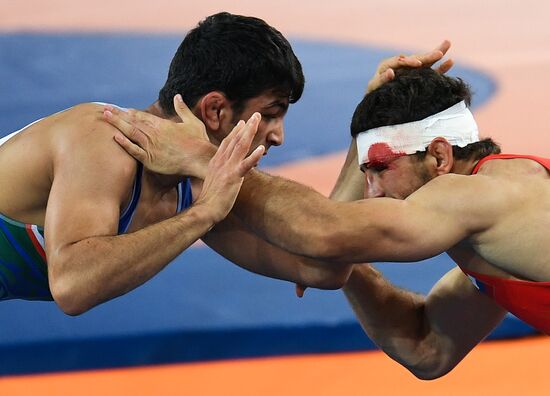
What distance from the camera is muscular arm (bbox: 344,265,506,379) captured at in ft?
12.9

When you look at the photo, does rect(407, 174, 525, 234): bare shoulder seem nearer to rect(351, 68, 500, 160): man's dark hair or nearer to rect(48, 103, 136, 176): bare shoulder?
rect(351, 68, 500, 160): man's dark hair

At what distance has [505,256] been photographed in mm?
3230

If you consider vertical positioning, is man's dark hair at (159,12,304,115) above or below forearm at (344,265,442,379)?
above

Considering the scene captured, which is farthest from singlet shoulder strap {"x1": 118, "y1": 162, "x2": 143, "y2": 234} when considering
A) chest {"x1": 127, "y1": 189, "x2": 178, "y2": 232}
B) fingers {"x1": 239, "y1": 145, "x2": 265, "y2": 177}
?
fingers {"x1": 239, "y1": 145, "x2": 265, "y2": 177}

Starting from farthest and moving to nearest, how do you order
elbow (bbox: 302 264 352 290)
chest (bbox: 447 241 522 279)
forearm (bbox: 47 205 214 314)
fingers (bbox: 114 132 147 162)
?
elbow (bbox: 302 264 352 290)
chest (bbox: 447 241 522 279)
fingers (bbox: 114 132 147 162)
forearm (bbox: 47 205 214 314)

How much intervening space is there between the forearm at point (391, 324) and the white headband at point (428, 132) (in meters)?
0.74

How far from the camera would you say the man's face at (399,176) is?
3432 millimetres

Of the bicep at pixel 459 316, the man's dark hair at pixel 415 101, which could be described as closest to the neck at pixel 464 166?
the man's dark hair at pixel 415 101

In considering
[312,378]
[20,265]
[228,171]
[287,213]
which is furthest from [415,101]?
[312,378]

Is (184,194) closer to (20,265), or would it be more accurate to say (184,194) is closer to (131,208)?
(131,208)

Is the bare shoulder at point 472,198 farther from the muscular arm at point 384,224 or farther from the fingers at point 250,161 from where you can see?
the fingers at point 250,161

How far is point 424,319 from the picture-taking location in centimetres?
412

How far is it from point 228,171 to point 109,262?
43 cm

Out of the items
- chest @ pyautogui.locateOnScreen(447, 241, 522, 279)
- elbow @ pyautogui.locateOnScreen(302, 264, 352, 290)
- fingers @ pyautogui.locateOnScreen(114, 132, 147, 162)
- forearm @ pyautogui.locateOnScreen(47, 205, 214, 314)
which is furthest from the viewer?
elbow @ pyautogui.locateOnScreen(302, 264, 352, 290)
